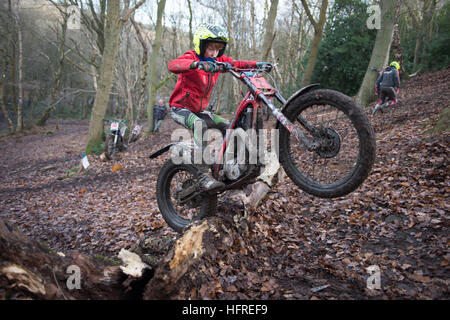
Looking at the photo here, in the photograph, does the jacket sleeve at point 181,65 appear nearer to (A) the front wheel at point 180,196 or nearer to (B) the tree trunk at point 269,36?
(A) the front wheel at point 180,196

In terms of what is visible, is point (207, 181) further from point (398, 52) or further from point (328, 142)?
point (398, 52)

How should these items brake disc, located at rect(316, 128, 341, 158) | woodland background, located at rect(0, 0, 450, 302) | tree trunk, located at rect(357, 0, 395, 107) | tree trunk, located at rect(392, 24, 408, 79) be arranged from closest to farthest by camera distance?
woodland background, located at rect(0, 0, 450, 302)
brake disc, located at rect(316, 128, 341, 158)
tree trunk, located at rect(357, 0, 395, 107)
tree trunk, located at rect(392, 24, 408, 79)

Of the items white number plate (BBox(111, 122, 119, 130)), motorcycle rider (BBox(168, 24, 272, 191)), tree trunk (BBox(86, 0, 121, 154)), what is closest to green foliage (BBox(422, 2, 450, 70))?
tree trunk (BBox(86, 0, 121, 154))

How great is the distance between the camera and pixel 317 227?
4.40 m

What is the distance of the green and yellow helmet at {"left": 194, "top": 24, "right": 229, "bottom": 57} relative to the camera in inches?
148

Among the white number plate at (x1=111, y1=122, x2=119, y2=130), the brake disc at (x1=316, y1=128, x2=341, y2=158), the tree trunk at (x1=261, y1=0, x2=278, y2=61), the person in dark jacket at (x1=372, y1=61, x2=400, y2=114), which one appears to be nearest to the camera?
the brake disc at (x1=316, y1=128, x2=341, y2=158)

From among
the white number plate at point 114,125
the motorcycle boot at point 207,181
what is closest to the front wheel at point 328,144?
the motorcycle boot at point 207,181

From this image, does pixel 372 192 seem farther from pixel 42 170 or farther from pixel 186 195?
pixel 42 170

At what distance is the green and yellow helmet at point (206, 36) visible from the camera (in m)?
3.77

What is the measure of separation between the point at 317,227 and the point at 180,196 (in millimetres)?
2120

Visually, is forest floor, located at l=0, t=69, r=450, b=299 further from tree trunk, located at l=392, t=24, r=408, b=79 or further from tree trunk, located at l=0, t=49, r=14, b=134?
tree trunk, located at l=0, t=49, r=14, b=134

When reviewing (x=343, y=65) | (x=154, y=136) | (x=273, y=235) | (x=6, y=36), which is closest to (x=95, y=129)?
(x=154, y=136)

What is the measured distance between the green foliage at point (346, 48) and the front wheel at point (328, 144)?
1531cm

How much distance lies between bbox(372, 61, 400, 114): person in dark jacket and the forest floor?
1.52 m
